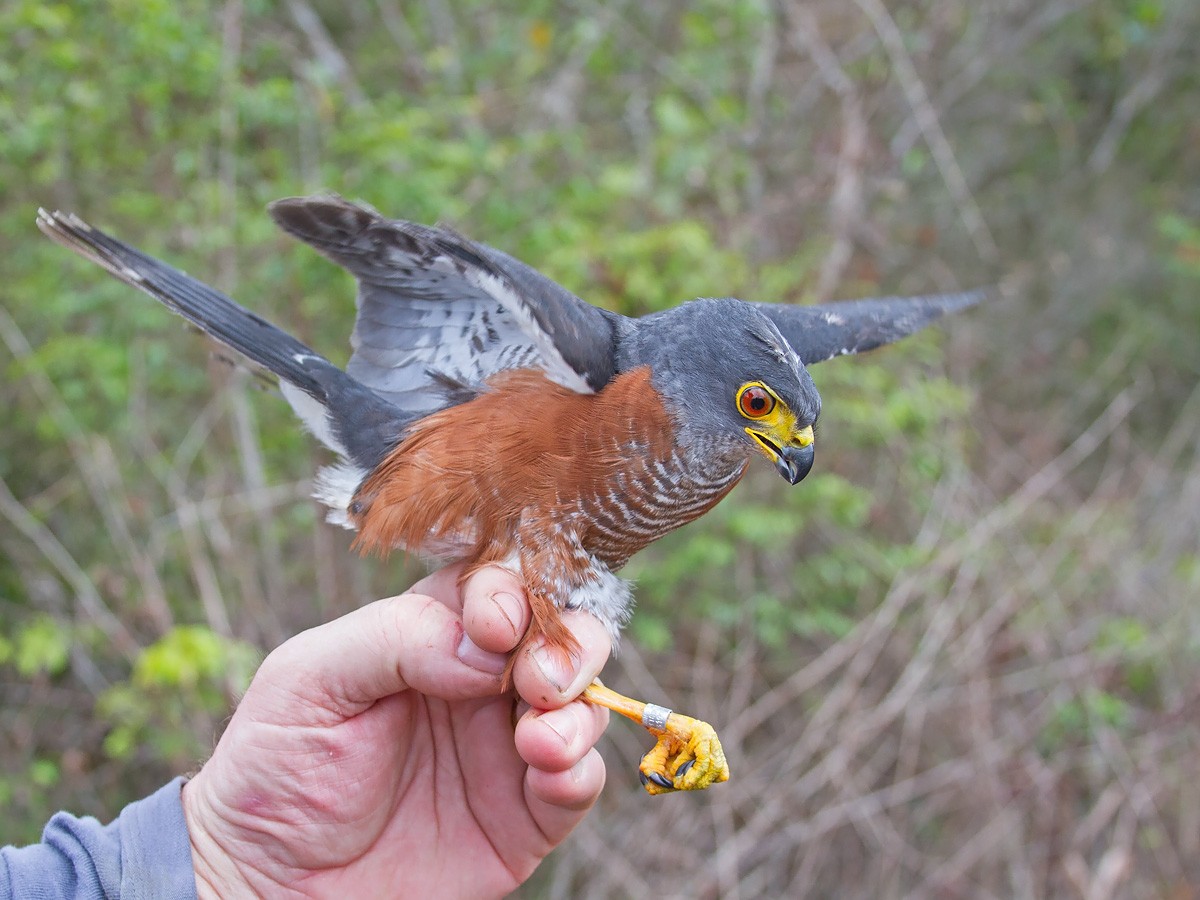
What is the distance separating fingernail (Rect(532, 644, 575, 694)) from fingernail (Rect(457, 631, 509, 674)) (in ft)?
0.34

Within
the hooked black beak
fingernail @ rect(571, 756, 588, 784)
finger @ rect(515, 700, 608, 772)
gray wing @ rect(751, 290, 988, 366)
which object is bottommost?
fingernail @ rect(571, 756, 588, 784)

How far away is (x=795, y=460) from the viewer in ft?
8.52

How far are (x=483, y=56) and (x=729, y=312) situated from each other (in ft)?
16.3

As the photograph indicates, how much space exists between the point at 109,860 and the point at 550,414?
1.49m

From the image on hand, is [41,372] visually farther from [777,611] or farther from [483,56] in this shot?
[777,611]

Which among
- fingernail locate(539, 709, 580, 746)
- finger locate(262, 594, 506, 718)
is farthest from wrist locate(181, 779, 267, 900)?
fingernail locate(539, 709, 580, 746)

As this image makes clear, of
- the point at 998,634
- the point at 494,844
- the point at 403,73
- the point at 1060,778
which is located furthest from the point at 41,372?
the point at 1060,778

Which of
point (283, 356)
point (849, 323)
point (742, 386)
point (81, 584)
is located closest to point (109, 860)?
point (283, 356)

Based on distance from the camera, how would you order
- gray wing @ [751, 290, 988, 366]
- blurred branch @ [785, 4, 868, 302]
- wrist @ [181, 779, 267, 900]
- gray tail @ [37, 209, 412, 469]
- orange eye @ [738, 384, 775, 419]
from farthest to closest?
blurred branch @ [785, 4, 868, 302] → gray wing @ [751, 290, 988, 366] → gray tail @ [37, 209, 412, 469] → orange eye @ [738, 384, 775, 419] → wrist @ [181, 779, 267, 900]

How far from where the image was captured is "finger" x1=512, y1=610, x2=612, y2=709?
2.30m

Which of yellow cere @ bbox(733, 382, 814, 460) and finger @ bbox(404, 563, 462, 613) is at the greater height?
yellow cere @ bbox(733, 382, 814, 460)

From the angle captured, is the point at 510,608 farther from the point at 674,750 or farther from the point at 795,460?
the point at 795,460

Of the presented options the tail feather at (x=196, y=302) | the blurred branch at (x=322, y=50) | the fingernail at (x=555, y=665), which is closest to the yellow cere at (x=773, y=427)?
the fingernail at (x=555, y=665)

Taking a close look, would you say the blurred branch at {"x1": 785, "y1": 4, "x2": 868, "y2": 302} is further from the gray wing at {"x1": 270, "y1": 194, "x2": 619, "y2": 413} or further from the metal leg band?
the metal leg band
